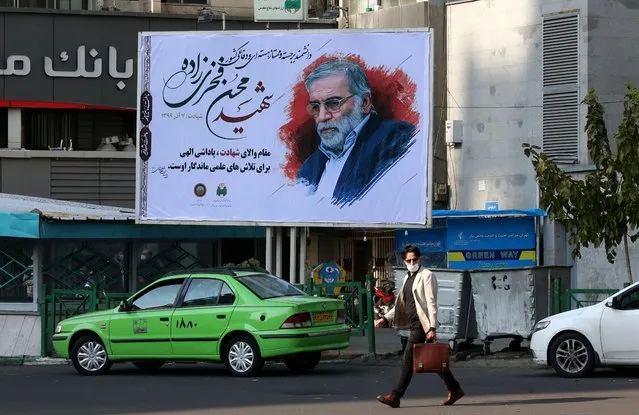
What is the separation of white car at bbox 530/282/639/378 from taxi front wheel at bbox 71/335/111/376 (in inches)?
241

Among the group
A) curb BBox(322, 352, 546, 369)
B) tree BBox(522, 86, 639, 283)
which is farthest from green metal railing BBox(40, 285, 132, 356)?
tree BBox(522, 86, 639, 283)

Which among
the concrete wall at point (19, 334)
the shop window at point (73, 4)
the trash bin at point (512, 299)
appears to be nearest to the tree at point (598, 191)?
the trash bin at point (512, 299)

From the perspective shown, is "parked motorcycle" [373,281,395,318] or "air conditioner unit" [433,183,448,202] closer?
"parked motorcycle" [373,281,395,318]

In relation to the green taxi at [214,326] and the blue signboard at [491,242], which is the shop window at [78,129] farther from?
the green taxi at [214,326]

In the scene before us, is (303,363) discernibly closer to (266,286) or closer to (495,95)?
(266,286)

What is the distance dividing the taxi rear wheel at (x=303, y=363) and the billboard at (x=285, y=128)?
6015 mm

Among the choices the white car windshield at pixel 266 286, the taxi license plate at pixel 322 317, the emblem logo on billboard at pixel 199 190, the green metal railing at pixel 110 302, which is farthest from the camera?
the emblem logo on billboard at pixel 199 190

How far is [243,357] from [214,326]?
0.58 m

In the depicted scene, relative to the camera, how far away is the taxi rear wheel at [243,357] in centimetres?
1878

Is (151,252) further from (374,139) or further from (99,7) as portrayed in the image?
(99,7)

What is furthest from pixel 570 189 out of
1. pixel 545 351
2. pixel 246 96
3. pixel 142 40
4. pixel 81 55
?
pixel 81 55

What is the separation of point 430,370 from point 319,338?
4.44 meters

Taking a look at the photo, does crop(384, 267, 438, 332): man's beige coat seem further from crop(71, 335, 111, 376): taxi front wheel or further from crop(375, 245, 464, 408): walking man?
crop(71, 335, 111, 376): taxi front wheel

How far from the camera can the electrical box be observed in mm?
32031
